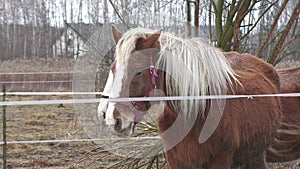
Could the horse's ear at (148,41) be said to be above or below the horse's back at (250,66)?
above

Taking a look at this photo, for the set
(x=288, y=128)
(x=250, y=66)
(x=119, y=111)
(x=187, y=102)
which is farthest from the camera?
(x=288, y=128)

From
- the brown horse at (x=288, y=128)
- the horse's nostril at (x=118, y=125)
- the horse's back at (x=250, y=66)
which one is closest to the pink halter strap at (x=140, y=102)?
the horse's nostril at (x=118, y=125)

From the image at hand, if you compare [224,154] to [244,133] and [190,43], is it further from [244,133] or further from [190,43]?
[190,43]

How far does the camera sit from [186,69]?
343 cm

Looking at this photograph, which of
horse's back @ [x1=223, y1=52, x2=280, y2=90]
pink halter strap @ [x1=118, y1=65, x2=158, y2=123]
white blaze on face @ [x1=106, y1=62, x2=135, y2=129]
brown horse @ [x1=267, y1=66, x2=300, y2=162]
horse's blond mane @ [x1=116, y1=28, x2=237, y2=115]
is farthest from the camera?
brown horse @ [x1=267, y1=66, x2=300, y2=162]

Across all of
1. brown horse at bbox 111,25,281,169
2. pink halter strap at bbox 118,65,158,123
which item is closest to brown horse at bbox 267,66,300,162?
brown horse at bbox 111,25,281,169

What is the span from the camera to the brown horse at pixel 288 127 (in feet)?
16.5

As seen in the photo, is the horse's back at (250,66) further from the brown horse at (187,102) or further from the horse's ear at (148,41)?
the horse's ear at (148,41)

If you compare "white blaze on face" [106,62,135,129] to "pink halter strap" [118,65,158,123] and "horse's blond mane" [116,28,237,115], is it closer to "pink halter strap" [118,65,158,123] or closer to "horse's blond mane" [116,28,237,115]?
"pink halter strap" [118,65,158,123]

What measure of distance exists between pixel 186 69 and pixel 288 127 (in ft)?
6.84

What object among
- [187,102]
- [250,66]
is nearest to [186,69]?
[187,102]

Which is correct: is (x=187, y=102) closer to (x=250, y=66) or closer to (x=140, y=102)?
(x=140, y=102)

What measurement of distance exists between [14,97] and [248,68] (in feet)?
42.7

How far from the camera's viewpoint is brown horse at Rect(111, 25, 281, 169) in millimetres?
3152
